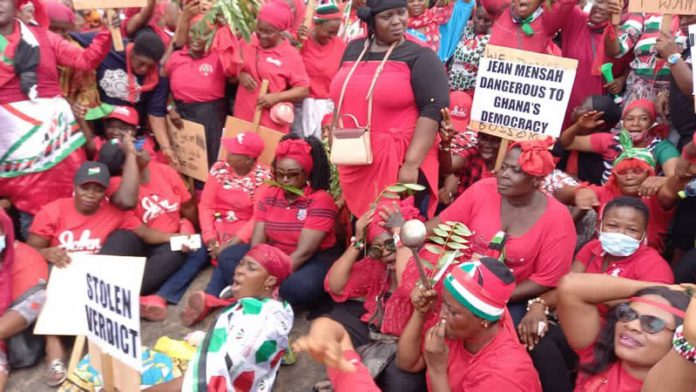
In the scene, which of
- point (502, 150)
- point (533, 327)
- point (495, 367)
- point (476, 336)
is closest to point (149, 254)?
point (502, 150)

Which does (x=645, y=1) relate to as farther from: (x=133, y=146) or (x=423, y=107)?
(x=133, y=146)

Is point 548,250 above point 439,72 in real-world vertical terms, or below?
below

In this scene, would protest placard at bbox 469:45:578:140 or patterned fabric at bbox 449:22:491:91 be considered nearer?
protest placard at bbox 469:45:578:140

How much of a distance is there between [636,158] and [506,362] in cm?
183

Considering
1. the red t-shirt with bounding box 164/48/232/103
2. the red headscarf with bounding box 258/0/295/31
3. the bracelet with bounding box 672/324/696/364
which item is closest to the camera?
the bracelet with bounding box 672/324/696/364

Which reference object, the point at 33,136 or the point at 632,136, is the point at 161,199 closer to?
the point at 33,136

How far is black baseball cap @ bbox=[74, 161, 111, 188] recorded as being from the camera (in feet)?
16.7

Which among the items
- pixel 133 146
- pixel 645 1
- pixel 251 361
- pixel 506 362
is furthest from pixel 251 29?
pixel 506 362

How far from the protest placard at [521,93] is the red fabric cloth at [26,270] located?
3.04 metres

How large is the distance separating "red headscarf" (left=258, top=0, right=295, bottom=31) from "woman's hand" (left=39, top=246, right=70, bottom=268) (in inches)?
93.2

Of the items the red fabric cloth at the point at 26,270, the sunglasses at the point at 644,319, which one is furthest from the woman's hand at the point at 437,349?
the red fabric cloth at the point at 26,270

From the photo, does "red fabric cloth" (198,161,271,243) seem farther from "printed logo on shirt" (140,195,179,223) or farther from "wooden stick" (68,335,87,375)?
"wooden stick" (68,335,87,375)

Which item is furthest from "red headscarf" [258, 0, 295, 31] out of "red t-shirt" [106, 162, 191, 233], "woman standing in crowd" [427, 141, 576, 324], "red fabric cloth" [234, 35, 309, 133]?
"woman standing in crowd" [427, 141, 576, 324]

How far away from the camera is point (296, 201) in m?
5.04
